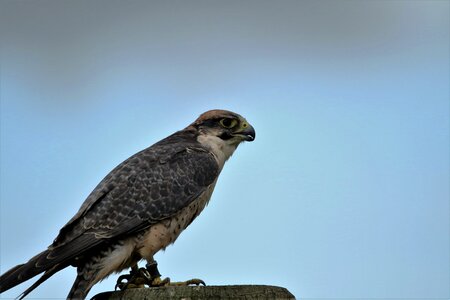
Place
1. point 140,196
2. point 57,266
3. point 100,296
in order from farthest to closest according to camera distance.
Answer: point 140,196
point 57,266
point 100,296

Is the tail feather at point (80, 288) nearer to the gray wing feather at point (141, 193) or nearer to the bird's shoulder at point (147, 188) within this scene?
the gray wing feather at point (141, 193)

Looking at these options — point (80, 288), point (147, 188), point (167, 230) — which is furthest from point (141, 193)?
point (80, 288)

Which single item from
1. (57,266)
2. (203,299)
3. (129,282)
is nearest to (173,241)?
(129,282)

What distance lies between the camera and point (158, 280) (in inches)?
233

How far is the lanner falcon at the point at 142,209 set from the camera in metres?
5.85

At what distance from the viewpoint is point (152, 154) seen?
23.4 feet

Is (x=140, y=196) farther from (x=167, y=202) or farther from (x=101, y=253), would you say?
(x=101, y=253)

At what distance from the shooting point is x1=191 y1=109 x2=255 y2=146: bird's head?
25.0 ft

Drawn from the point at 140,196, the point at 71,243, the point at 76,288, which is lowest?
the point at 76,288

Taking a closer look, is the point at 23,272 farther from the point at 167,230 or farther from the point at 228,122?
the point at 228,122

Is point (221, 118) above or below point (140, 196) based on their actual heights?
above

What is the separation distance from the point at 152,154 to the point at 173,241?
98cm

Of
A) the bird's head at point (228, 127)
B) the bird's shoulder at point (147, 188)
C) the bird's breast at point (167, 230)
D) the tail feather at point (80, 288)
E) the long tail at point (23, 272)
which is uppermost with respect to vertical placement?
the bird's head at point (228, 127)

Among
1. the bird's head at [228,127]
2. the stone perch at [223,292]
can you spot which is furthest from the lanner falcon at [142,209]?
the stone perch at [223,292]
